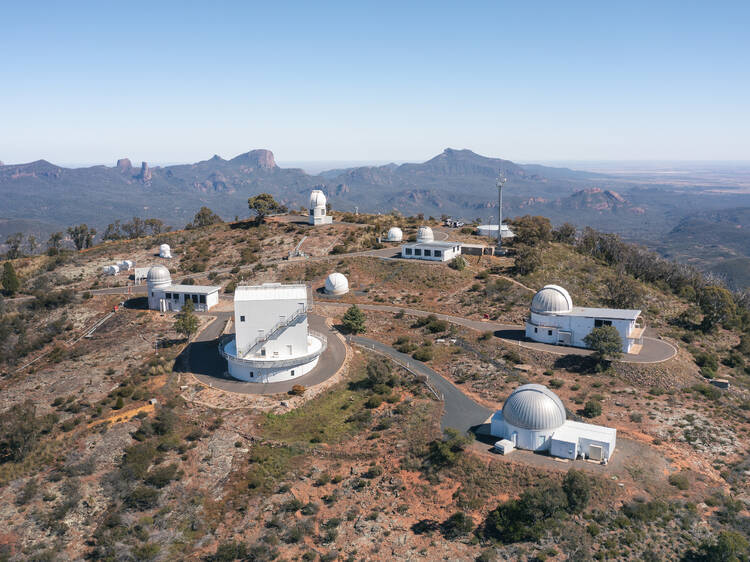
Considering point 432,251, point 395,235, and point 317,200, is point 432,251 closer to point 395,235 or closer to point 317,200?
point 395,235

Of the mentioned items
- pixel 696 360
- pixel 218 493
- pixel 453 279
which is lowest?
pixel 218 493

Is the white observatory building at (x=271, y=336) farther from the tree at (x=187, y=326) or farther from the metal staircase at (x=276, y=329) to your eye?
the tree at (x=187, y=326)

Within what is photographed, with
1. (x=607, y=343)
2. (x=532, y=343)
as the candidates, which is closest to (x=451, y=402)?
(x=532, y=343)

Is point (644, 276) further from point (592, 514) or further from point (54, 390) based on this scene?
point (54, 390)

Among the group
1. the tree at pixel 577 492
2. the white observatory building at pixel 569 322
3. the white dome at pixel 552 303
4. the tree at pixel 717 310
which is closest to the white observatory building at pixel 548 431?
the tree at pixel 577 492

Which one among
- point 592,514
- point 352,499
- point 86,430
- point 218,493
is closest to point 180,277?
point 86,430

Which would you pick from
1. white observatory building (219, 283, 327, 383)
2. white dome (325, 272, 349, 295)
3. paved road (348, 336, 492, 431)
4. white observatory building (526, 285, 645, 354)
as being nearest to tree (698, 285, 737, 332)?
white observatory building (526, 285, 645, 354)
